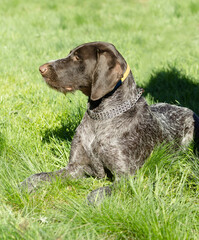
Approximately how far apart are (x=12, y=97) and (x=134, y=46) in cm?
323

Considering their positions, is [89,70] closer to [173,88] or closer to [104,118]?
[104,118]

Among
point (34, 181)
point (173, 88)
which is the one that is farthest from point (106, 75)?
point (173, 88)

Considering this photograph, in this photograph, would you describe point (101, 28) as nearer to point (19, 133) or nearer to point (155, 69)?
point (155, 69)

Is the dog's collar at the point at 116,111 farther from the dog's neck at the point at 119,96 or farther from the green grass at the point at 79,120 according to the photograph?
the green grass at the point at 79,120

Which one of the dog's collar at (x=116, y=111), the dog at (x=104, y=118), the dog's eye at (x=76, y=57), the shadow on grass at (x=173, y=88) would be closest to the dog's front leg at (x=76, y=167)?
the dog at (x=104, y=118)

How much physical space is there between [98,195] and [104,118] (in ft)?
2.56

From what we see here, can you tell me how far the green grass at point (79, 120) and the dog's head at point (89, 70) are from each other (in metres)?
0.77

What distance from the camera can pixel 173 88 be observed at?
5.99m

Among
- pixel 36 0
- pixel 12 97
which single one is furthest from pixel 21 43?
pixel 36 0

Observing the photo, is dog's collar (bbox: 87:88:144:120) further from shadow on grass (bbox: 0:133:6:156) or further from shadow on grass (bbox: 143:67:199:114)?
shadow on grass (bbox: 143:67:199:114)

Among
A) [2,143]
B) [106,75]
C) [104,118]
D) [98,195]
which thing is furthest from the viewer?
[2,143]

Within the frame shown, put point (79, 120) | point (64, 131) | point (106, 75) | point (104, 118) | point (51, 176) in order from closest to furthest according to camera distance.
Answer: point (106, 75)
point (51, 176)
point (104, 118)
point (64, 131)
point (79, 120)

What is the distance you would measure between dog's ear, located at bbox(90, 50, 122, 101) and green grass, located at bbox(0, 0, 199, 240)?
0.80m

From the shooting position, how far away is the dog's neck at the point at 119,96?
3.42 metres
